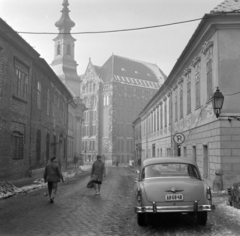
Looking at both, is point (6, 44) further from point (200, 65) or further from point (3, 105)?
point (200, 65)

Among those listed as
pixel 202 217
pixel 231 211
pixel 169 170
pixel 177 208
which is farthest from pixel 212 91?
pixel 177 208

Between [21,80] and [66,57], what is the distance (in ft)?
170

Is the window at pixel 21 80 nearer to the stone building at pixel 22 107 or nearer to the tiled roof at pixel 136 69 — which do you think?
the stone building at pixel 22 107

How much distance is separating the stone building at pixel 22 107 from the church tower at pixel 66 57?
1576 inches

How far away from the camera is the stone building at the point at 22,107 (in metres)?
17.0

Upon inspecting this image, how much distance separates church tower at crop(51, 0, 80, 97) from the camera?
2672 inches

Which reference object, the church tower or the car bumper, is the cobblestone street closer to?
the car bumper

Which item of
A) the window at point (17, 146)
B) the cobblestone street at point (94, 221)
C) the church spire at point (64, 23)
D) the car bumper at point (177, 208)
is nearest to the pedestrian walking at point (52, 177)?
the cobblestone street at point (94, 221)

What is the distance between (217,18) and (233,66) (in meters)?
2.18

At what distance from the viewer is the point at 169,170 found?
813 centimetres

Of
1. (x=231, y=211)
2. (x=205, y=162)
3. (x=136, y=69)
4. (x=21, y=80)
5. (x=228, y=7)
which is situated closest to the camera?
(x=231, y=211)

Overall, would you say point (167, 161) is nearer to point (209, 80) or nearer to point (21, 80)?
point (209, 80)

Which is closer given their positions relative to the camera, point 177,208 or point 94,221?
point 177,208

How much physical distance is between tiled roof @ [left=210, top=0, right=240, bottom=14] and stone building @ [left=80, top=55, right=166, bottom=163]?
2741 inches
